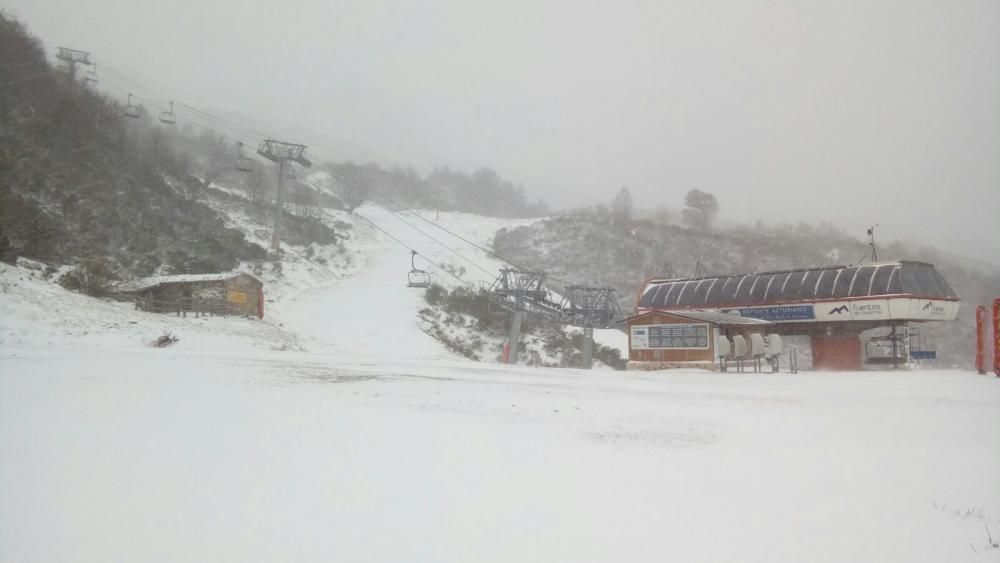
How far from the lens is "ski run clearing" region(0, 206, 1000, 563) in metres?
4.37

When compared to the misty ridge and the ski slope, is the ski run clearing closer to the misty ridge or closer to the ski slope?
the ski slope

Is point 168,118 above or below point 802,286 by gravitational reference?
above

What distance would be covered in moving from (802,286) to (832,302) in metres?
2.02

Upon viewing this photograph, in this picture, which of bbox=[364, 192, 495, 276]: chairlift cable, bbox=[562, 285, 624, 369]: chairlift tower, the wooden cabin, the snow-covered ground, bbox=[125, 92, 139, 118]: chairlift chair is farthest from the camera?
bbox=[364, 192, 495, 276]: chairlift cable

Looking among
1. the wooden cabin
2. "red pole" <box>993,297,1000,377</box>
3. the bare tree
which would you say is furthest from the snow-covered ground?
the bare tree

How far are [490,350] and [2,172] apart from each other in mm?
30573

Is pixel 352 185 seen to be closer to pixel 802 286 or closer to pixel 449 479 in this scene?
pixel 802 286

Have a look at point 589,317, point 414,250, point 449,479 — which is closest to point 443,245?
point 414,250

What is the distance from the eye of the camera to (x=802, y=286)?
3288cm

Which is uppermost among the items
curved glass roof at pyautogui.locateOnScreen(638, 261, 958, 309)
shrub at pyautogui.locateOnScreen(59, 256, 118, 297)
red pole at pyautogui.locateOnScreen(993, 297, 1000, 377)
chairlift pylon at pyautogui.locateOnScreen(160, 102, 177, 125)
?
chairlift pylon at pyautogui.locateOnScreen(160, 102, 177, 125)

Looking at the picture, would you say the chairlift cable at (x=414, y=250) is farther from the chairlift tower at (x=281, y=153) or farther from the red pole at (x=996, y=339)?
the red pole at (x=996, y=339)

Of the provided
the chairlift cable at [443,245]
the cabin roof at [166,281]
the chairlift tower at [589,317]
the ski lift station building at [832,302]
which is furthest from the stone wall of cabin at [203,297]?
the chairlift cable at [443,245]

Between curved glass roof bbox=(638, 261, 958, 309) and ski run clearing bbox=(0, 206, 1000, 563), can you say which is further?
curved glass roof bbox=(638, 261, 958, 309)

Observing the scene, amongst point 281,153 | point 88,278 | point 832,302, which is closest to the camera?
point 88,278
